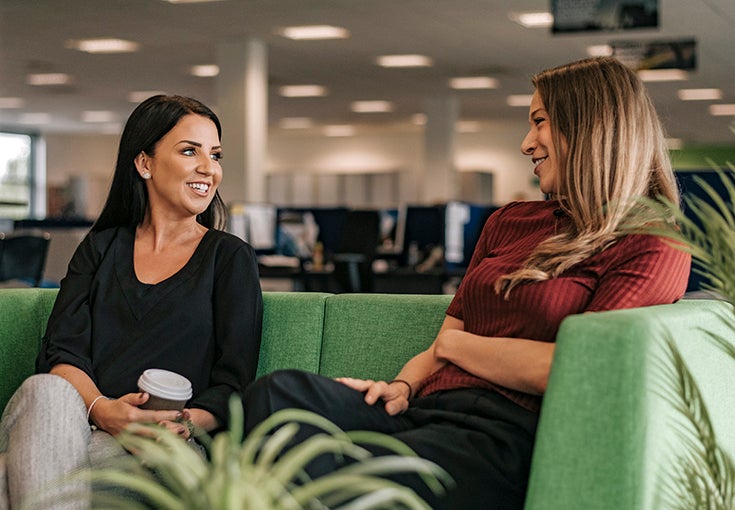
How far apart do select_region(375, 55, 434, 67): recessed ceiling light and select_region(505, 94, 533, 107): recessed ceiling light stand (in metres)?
2.97

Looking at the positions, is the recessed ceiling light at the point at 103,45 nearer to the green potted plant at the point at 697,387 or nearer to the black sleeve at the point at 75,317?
the black sleeve at the point at 75,317

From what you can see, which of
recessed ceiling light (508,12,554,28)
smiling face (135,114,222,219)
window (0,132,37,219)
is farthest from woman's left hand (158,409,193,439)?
window (0,132,37,219)

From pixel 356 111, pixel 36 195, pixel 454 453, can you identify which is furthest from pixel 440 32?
pixel 36 195

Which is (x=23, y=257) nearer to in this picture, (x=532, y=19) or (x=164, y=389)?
(x=164, y=389)

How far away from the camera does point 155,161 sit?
7.88 ft

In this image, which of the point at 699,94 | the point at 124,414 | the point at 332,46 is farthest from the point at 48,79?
the point at 124,414

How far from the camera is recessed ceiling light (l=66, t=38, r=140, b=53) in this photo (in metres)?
11.1

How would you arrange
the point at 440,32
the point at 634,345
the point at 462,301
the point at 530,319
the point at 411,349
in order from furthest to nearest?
the point at 440,32, the point at 411,349, the point at 462,301, the point at 530,319, the point at 634,345

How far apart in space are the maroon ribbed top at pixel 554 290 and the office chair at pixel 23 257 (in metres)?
5.11

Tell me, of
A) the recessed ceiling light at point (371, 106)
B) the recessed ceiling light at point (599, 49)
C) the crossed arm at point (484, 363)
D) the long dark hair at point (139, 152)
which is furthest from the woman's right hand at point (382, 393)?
the recessed ceiling light at point (371, 106)

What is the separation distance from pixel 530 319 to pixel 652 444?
0.41 meters

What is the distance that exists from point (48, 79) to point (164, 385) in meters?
12.9

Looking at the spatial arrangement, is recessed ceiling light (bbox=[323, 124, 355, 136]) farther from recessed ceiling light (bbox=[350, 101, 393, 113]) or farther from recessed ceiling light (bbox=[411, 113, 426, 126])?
recessed ceiling light (bbox=[350, 101, 393, 113])

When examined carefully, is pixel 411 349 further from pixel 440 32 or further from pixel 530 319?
pixel 440 32
